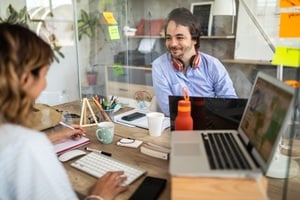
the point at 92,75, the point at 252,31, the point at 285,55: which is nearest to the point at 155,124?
the point at 285,55

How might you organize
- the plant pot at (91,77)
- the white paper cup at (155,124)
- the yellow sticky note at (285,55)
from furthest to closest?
the plant pot at (91,77) < the white paper cup at (155,124) < the yellow sticky note at (285,55)

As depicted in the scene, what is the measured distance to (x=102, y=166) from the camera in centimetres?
107

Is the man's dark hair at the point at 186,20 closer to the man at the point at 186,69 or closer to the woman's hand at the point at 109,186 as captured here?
the man at the point at 186,69

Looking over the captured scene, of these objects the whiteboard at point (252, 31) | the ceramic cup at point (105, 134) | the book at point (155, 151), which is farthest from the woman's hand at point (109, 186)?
the whiteboard at point (252, 31)

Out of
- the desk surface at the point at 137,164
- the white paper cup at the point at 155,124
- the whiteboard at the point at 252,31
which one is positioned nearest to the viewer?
the desk surface at the point at 137,164

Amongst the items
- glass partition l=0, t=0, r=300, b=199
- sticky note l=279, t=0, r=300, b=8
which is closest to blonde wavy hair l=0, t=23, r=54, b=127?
sticky note l=279, t=0, r=300, b=8

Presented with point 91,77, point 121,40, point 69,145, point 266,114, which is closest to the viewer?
point 266,114

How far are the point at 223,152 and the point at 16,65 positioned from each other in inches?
24.9

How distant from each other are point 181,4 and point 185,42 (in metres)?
1.66

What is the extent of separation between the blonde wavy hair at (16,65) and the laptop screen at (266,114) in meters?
0.66

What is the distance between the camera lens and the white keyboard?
1002 millimetres

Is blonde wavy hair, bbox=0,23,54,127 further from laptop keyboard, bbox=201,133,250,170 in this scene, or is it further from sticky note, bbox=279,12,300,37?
sticky note, bbox=279,12,300,37

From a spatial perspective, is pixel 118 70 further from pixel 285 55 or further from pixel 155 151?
pixel 285 55

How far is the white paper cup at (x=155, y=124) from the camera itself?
1.34 meters
